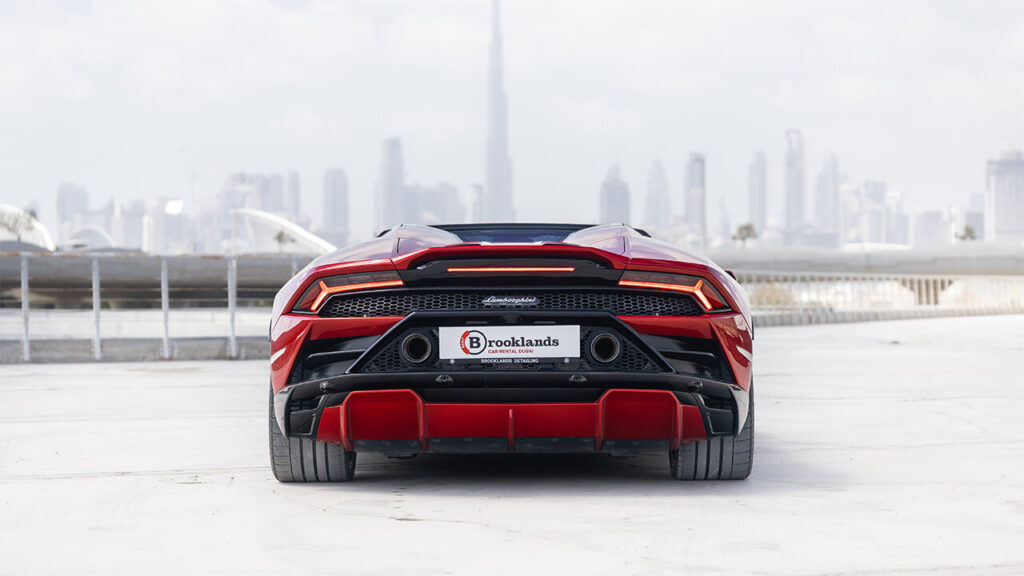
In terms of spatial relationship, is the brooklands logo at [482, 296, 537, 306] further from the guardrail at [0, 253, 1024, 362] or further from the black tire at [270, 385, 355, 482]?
the guardrail at [0, 253, 1024, 362]

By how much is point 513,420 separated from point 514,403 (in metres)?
0.06

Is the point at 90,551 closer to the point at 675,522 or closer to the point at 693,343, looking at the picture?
the point at 675,522

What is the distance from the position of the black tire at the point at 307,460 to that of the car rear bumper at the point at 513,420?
340mm

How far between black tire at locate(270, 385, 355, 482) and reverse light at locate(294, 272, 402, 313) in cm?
57

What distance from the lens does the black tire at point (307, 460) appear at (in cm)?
468

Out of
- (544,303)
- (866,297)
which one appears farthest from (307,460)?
(866,297)

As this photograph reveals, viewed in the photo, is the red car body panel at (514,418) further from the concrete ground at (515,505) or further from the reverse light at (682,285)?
the reverse light at (682,285)

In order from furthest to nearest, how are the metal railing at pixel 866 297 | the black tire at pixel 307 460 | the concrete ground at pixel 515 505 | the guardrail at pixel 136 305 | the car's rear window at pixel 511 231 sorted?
the metal railing at pixel 866 297
the guardrail at pixel 136 305
the car's rear window at pixel 511 231
the black tire at pixel 307 460
the concrete ground at pixel 515 505

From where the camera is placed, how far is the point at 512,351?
4.21 m

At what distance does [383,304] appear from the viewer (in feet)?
14.1

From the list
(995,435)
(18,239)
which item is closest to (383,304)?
(995,435)

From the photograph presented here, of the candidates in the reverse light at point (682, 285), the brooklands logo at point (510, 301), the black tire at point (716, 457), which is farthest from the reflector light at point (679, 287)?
the black tire at point (716, 457)

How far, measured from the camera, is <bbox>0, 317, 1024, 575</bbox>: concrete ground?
3336mm

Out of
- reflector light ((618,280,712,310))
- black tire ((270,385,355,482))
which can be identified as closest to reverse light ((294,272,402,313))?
black tire ((270,385,355,482))
